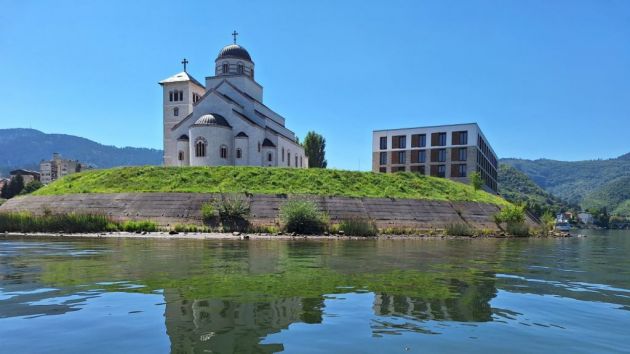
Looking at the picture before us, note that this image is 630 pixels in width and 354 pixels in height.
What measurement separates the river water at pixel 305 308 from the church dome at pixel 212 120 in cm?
4229

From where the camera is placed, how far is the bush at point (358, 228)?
1382 inches

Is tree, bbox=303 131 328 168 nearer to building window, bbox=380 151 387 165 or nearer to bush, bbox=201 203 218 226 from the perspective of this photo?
building window, bbox=380 151 387 165

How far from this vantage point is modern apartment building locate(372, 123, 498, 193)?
262 feet

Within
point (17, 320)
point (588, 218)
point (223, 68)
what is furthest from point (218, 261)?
point (588, 218)

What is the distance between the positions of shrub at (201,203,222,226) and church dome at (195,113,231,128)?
2249 cm

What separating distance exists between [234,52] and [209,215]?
39150mm

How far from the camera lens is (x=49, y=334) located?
6941 mm

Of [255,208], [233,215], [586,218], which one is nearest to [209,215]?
[233,215]

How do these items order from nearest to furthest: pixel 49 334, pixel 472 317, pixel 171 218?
1. pixel 49 334
2. pixel 472 317
3. pixel 171 218

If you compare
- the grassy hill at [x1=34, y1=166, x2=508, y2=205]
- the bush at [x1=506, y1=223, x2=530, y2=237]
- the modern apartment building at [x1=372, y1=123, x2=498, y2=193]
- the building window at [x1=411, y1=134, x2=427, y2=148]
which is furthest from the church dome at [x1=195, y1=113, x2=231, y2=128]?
the building window at [x1=411, y1=134, x2=427, y2=148]

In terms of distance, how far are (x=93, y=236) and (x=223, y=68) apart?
41.7m

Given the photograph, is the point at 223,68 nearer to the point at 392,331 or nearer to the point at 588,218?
the point at 392,331

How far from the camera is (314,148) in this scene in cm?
9700

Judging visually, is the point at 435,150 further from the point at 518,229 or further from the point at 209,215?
the point at 209,215
